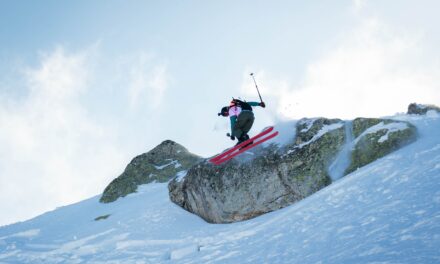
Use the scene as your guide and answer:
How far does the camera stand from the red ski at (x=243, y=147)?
16.4 metres

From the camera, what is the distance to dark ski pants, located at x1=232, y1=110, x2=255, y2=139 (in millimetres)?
15890

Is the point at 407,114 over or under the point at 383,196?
over

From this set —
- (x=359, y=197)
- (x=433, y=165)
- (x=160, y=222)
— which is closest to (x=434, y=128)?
(x=433, y=165)

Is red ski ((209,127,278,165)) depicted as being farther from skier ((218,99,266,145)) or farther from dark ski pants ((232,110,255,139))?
dark ski pants ((232,110,255,139))

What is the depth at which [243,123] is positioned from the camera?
632 inches

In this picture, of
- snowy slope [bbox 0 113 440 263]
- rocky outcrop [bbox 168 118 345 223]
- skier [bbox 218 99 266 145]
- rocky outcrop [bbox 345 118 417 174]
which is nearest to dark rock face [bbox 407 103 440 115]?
snowy slope [bbox 0 113 440 263]

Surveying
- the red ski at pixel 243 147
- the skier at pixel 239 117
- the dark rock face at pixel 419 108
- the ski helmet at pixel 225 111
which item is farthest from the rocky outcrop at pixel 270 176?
the dark rock face at pixel 419 108

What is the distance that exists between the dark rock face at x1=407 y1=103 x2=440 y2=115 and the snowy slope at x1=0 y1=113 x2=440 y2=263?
1.21 metres

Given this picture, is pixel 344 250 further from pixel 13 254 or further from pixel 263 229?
pixel 13 254

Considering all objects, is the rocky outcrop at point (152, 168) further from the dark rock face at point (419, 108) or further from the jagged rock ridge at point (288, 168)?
the dark rock face at point (419, 108)

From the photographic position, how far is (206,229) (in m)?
16.7

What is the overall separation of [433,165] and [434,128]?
17.7ft

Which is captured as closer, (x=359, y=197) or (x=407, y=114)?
(x=359, y=197)

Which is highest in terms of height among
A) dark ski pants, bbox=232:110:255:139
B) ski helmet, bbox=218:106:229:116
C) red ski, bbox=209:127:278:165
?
ski helmet, bbox=218:106:229:116
